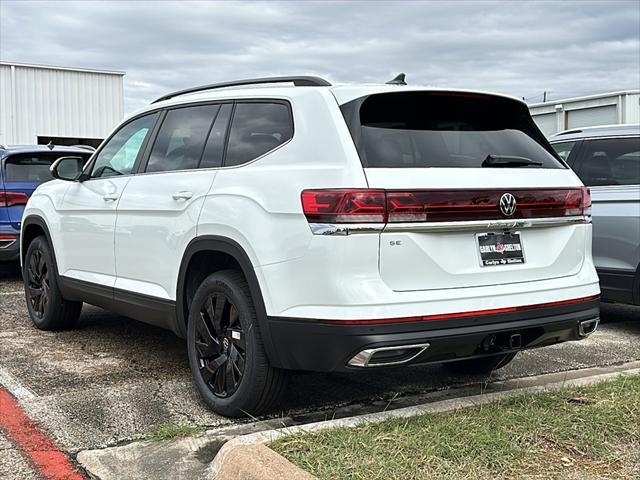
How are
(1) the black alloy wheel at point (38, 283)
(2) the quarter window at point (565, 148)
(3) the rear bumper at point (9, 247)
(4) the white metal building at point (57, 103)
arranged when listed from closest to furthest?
(1) the black alloy wheel at point (38, 283)
(2) the quarter window at point (565, 148)
(3) the rear bumper at point (9, 247)
(4) the white metal building at point (57, 103)

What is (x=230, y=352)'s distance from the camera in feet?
13.6

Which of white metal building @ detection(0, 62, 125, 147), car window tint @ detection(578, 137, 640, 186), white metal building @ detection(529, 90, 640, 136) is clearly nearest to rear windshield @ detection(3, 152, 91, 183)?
car window tint @ detection(578, 137, 640, 186)

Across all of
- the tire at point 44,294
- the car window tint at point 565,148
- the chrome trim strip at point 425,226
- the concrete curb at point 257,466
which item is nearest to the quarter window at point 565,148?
the car window tint at point 565,148

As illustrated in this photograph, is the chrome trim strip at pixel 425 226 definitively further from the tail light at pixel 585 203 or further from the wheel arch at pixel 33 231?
the wheel arch at pixel 33 231

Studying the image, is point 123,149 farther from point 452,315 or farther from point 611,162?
point 611,162

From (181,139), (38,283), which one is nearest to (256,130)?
(181,139)

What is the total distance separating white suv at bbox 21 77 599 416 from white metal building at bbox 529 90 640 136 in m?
9.55

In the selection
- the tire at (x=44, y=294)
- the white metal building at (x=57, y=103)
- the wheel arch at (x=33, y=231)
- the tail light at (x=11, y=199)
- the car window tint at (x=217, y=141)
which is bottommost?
the tire at (x=44, y=294)

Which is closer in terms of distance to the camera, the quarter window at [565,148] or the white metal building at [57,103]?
the quarter window at [565,148]

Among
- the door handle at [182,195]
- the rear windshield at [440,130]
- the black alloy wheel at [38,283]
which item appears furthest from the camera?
the black alloy wheel at [38,283]

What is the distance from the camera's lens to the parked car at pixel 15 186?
8.70 meters

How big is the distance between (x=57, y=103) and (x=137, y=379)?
2266 centimetres

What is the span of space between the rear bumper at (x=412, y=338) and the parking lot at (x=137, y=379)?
0.74m

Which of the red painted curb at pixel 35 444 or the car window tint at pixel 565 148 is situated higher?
the car window tint at pixel 565 148
